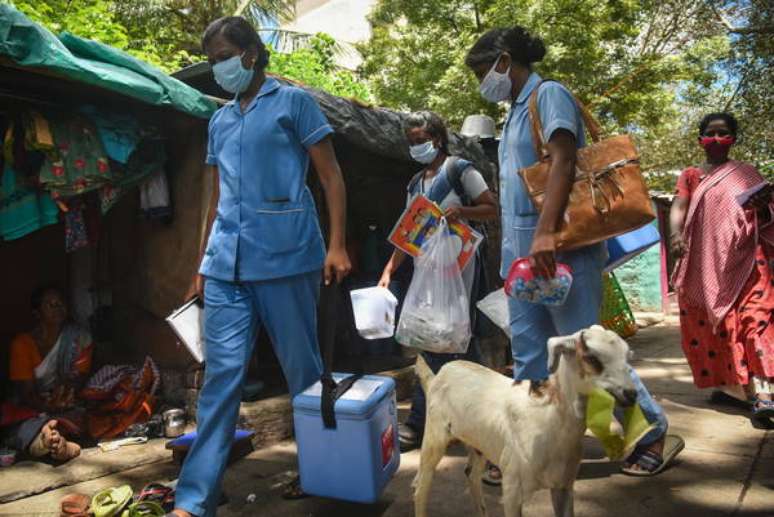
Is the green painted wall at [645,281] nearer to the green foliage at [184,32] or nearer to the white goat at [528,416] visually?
the green foliage at [184,32]

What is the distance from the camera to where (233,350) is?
262 centimetres

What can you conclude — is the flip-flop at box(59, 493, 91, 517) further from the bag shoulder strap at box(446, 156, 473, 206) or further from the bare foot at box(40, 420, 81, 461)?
the bag shoulder strap at box(446, 156, 473, 206)

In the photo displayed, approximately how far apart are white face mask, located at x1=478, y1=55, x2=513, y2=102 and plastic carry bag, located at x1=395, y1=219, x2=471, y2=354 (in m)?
0.89

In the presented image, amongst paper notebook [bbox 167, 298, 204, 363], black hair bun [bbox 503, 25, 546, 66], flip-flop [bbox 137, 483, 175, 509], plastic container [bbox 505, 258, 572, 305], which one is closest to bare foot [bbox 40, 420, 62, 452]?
flip-flop [bbox 137, 483, 175, 509]

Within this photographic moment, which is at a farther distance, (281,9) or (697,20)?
(281,9)

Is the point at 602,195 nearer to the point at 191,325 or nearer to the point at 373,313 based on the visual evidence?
the point at 373,313

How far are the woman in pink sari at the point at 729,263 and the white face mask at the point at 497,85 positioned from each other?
2311 mm

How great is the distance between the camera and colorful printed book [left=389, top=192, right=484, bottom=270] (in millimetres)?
3441

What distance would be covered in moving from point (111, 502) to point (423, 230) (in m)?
2.21

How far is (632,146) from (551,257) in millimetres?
628

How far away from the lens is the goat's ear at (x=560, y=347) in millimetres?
1789

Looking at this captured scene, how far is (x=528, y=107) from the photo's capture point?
99.3 inches

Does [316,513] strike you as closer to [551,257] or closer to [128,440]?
[551,257]

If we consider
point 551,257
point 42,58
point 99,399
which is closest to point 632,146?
point 551,257
